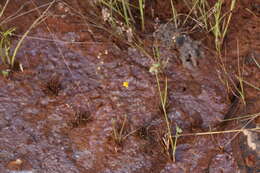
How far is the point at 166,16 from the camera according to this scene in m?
2.38

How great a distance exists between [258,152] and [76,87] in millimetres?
1025

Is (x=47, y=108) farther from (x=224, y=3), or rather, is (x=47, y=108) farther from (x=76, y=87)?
(x=224, y=3)

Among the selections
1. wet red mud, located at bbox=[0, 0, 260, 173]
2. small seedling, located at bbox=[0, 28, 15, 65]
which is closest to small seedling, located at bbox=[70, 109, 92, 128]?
wet red mud, located at bbox=[0, 0, 260, 173]

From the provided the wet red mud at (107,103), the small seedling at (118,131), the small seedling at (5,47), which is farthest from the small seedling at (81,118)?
the small seedling at (5,47)

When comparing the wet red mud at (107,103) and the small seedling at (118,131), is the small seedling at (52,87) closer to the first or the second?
the wet red mud at (107,103)

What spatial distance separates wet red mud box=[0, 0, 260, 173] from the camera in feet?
5.99

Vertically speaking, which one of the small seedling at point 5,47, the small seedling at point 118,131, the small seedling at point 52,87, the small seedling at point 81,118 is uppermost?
the small seedling at point 5,47

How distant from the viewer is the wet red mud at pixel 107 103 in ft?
5.99

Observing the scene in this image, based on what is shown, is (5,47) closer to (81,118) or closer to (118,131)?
(81,118)

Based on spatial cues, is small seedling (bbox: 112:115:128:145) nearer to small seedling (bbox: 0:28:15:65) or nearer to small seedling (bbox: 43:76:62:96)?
small seedling (bbox: 43:76:62:96)

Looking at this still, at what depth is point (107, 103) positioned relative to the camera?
201cm

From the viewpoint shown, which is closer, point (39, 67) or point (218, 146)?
point (218, 146)

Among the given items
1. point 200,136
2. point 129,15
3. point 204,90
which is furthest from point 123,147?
point 129,15

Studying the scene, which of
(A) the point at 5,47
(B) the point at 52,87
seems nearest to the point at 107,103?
(B) the point at 52,87
